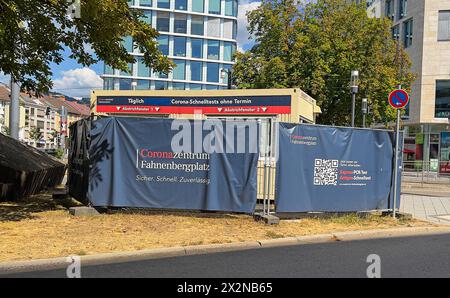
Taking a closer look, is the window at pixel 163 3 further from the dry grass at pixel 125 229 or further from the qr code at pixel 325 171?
the qr code at pixel 325 171

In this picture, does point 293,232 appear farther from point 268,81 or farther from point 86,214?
point 268,81

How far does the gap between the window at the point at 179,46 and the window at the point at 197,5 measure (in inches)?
195

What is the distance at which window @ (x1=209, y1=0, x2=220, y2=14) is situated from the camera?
72625 millimetres

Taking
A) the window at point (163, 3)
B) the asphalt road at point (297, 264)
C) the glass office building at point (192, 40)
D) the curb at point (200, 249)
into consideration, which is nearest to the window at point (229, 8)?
the glass office building at point (192, 40)

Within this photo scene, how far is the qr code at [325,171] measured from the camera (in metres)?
9.97

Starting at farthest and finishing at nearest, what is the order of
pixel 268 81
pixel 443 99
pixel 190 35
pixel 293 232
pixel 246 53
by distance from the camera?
pixel 190 35
pixel 443 99
pixel 246 53
pixel 268 81
pixel 293 232

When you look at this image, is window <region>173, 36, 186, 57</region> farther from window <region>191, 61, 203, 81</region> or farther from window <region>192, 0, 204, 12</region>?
window <region>192, 0, 204, 12</region>

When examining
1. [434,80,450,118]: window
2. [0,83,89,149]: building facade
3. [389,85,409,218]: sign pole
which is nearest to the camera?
[389,85,409,218]: sign pole

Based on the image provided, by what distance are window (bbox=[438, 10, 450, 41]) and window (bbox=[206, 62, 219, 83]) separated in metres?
38.5

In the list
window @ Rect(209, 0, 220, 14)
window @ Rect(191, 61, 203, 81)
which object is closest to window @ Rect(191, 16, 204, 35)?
window @ Rect(209, 0, 220, 14)

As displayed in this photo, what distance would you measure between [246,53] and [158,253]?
22.6 metres

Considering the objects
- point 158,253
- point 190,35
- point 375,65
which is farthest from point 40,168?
point 190,35

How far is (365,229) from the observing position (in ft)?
30.3

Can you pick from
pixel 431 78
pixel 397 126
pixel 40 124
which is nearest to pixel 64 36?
pixel 397 126
